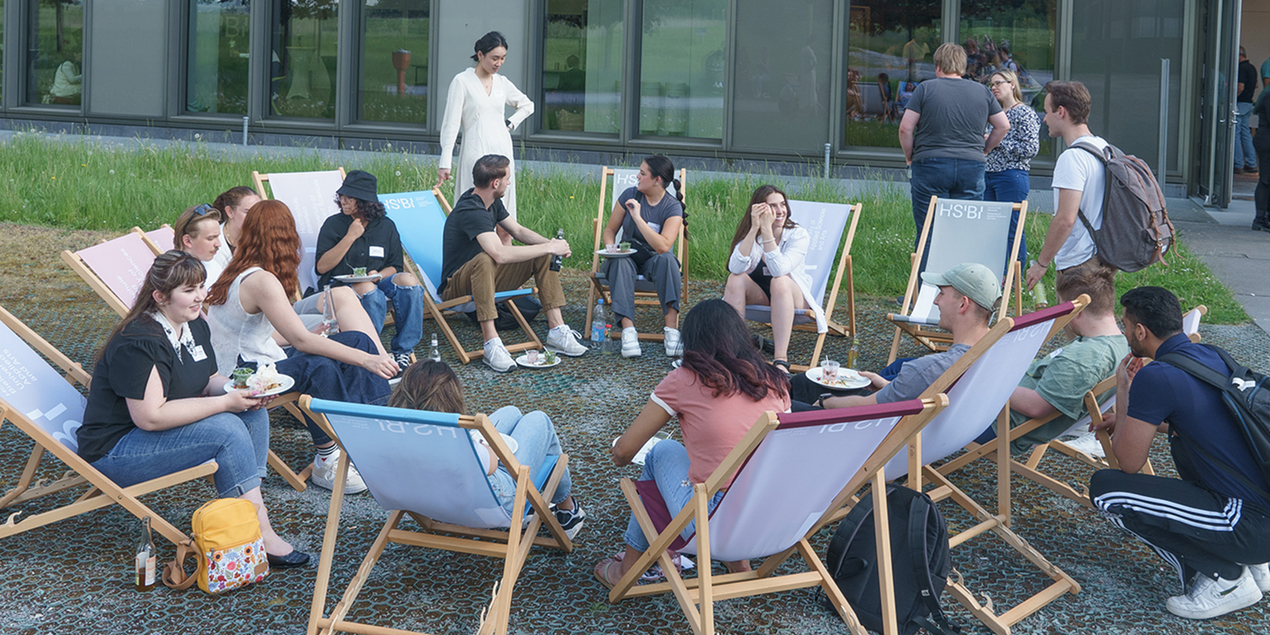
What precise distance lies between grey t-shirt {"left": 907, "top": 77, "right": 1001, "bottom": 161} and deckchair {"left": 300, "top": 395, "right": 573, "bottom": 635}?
462 cm

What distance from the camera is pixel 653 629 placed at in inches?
132

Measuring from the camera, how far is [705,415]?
3291 mm

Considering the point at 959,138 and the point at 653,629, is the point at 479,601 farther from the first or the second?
the point at 959,138

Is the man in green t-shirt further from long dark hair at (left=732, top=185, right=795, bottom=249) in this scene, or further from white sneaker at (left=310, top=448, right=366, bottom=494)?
white sneaker at (left=310, top=448, right=366, bottom=494)

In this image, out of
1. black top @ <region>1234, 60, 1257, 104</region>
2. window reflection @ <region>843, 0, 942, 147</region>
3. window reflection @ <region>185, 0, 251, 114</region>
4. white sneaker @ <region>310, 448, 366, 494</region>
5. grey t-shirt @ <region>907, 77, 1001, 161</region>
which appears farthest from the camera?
window reflection @ <region>185, 0, 251, 114</region>

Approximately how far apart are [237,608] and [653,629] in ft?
4.26

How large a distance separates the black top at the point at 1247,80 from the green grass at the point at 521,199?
648cm

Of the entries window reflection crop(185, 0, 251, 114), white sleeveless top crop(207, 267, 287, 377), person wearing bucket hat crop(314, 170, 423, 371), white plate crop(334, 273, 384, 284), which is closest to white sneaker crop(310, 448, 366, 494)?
white sleeveless top crop(207, 267, 287, 377)

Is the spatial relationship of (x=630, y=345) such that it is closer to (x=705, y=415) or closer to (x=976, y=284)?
(x=976, y=284)

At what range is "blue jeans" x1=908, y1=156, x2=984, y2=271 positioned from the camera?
711 centimetres

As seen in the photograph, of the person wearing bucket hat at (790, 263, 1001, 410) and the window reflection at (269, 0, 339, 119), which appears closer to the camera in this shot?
the person wearing bucket hat at (790, 263, 1001, 410)

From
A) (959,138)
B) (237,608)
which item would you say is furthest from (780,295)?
(237,608)

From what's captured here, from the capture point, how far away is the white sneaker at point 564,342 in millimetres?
6379

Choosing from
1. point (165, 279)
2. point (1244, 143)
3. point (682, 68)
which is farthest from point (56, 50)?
point (1244, 143)
